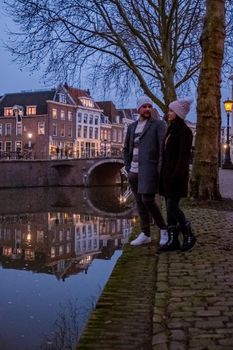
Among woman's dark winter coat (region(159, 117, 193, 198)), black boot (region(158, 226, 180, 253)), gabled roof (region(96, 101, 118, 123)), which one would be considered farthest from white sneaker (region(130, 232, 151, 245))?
gabled roof (region(96, 101, 118, 123))

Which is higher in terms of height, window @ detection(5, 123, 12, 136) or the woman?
window @ detection(5, 123, 12, 136)

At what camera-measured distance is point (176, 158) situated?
17.7 ft

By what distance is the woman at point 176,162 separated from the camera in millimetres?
5367

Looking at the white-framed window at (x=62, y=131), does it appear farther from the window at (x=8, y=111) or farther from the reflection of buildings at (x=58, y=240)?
the reflection of buildings at (x=58, y=240)

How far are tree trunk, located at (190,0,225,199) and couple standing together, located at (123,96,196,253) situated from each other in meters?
5.25

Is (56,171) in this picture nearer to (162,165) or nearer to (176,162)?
(162,165)

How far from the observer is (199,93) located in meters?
11.2

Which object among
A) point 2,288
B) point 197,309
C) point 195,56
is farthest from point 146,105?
point 195,56

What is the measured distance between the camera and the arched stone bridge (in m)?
44.2

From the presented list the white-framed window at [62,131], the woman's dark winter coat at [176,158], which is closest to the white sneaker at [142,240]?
the woman's dark winter coat at [176,158]

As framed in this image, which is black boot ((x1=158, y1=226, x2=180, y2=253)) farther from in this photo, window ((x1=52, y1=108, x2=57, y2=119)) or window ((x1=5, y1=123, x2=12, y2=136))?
window ((x1=5, y1=123, x2=12, y2=136))

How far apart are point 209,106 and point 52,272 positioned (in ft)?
15.1

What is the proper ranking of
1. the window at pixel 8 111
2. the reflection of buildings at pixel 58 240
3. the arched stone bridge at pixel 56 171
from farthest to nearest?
1. the window at pixel 8 111
2. the arched stone bridge at pixel 56 171
3. the reflection of buildings at pixel 58 240

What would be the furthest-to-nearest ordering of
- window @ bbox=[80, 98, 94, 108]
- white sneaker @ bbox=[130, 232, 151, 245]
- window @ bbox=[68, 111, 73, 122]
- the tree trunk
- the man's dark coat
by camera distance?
window @ bbox=[80, 98, 94, 108] → window @ bbox=[68, 111, 73, 122] → the tree trunk → white sneaker @ bbox=[130, 232, 151, 245] → the man's dark coat
